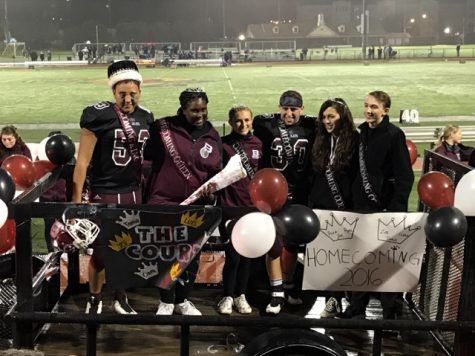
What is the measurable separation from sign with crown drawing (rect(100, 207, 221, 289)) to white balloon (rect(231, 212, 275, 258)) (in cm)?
16

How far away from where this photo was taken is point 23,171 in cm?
424

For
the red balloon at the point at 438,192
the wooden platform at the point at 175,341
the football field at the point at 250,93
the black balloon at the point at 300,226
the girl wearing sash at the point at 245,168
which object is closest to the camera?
the black balloon at the point at 300,226

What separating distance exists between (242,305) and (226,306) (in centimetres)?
11

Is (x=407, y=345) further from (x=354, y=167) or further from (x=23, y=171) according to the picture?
(x=23, y=171)

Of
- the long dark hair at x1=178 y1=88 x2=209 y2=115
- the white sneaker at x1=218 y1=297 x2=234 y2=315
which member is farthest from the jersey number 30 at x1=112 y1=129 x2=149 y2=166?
the white sneaker at x1=218 y1=297 x2=234 y2=315

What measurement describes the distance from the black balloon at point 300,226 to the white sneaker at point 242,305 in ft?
5.07

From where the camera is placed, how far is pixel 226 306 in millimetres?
4375

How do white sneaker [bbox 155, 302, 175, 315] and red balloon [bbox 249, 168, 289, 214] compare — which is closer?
red balloon [bbox 249, 168, 289, 214]

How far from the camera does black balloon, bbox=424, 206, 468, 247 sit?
2.93 m

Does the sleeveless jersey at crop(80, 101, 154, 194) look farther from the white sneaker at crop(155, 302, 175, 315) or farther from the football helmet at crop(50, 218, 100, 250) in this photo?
the football helmet at crop(50, 218, 100, 250)

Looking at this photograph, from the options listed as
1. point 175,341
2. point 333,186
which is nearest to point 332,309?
point 333,186

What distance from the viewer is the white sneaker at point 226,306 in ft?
14.3

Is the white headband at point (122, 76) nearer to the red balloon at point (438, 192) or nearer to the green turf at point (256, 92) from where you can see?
the red balloon at point (438, 192)

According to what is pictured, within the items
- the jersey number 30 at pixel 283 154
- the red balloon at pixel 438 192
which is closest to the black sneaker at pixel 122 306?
the jersey number 30 at pixel 283 154
